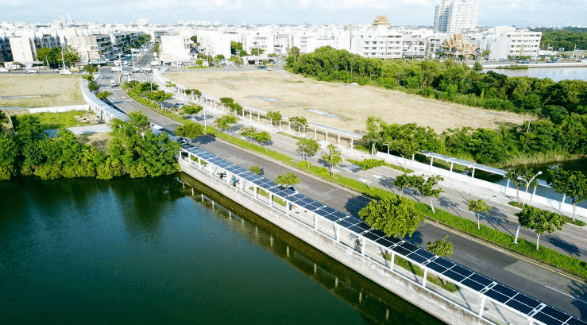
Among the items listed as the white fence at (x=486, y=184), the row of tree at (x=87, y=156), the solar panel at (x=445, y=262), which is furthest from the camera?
the row of tree at (x=87, y=156)

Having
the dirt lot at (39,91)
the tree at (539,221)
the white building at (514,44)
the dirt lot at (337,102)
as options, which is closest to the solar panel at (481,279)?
the tree at (539,221)

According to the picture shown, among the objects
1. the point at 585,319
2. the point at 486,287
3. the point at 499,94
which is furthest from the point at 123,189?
the point at 499,94

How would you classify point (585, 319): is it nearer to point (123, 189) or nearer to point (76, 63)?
point (123, 189)

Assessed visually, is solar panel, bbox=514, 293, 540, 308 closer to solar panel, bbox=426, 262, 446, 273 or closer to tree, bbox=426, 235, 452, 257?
solar panel, bbox=426, 262, 446, 273

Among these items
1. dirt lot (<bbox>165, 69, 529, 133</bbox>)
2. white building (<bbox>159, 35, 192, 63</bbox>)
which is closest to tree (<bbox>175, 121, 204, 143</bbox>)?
dirt lot (<bbox>165, 69, 529, 133</bbox>)

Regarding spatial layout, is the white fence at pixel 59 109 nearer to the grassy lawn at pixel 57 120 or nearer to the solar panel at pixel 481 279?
the grassy lawn at pixel 57 120

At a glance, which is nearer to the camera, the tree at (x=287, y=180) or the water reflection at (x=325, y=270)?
the water reflection at (x=325, y=270)
